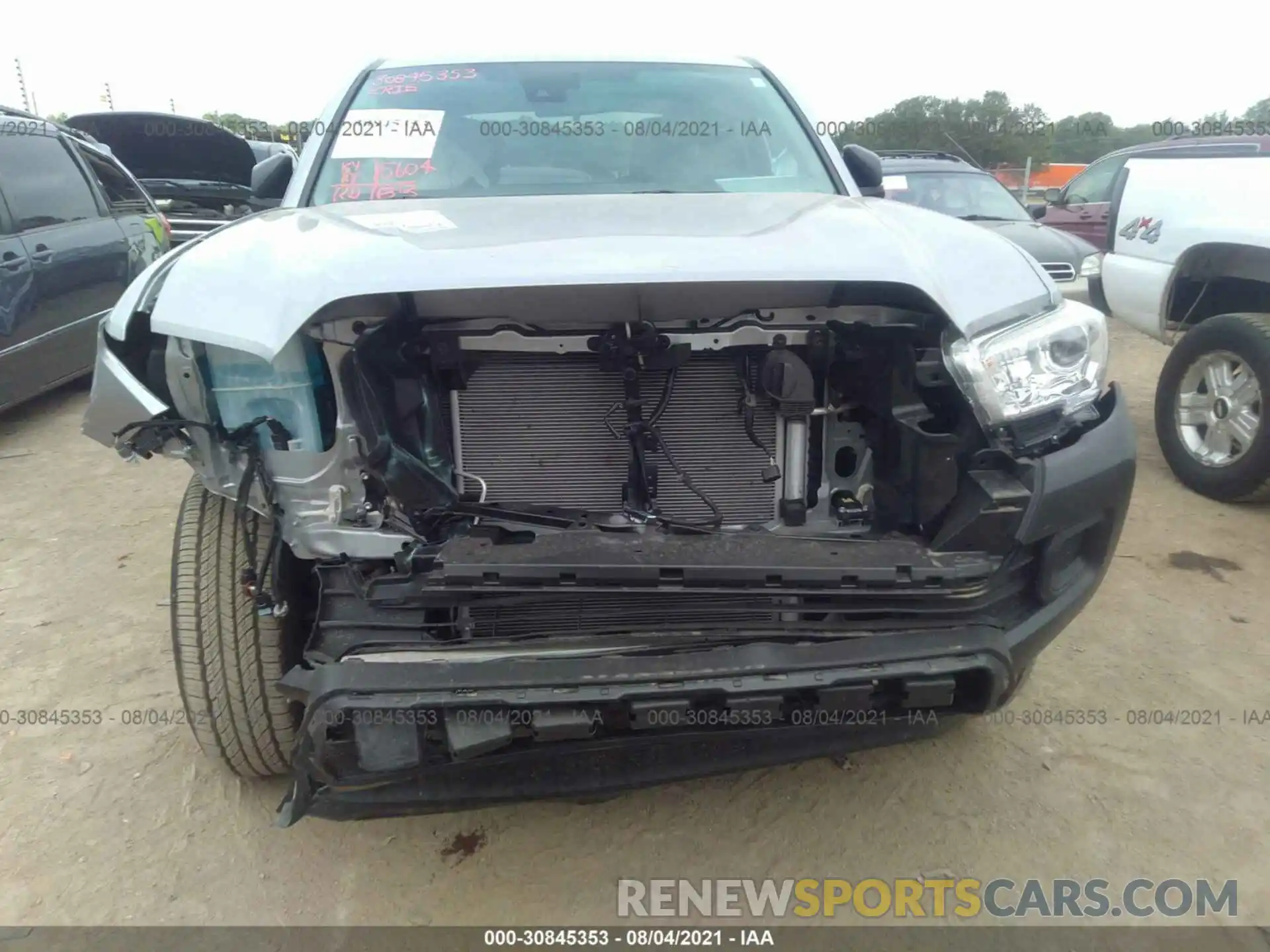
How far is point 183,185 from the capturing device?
332 inches

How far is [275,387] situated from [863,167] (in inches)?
85.2

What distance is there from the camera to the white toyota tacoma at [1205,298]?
3.75 metres

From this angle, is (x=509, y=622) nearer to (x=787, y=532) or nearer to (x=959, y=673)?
(x=787, y=532)

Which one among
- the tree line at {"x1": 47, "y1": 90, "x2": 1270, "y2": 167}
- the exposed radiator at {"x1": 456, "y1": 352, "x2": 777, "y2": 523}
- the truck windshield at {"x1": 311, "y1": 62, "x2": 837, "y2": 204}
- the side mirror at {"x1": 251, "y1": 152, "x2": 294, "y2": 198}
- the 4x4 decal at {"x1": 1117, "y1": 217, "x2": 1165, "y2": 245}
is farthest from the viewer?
the tree line at {"x1": 47, "y1": 90, "x2": 1270, "y2": 167}

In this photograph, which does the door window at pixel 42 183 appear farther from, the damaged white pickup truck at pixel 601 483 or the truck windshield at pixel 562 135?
the damaged white pickup truck at pixel 601 483

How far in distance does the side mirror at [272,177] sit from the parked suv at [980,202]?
6.09m

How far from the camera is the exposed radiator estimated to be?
1.96m

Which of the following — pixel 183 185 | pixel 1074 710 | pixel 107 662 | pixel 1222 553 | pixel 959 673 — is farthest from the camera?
pixel 183 185

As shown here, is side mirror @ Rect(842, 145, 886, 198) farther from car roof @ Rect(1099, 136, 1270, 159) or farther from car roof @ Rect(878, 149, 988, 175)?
car roof @ Rect(878, 149, 988, 175)

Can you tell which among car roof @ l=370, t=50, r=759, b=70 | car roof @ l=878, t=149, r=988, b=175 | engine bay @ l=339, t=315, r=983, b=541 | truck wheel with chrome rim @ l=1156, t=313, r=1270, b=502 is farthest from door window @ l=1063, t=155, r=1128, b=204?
engine bay @ l=339, t=315, r=983, b=541

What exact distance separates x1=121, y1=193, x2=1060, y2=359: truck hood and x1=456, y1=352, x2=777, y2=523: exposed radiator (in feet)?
0.99

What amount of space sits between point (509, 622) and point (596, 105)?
6.22 feet

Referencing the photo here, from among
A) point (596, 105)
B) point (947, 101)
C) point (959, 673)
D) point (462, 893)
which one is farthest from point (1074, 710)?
point (947, 101)

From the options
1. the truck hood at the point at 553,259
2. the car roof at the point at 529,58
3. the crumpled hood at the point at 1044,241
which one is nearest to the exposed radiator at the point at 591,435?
the truck hood at the point at 553,259
